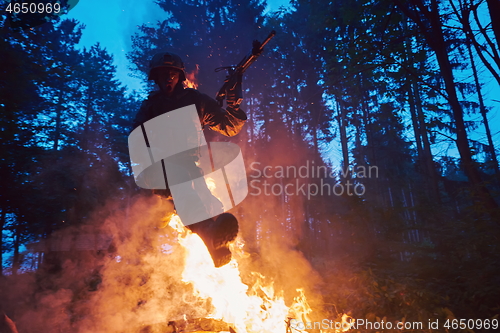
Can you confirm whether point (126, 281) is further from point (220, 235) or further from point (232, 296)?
point (220, 235)

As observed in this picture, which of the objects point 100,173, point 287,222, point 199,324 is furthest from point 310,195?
point 199,324

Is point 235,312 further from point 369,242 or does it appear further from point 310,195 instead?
point 310,195

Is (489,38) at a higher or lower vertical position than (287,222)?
higher

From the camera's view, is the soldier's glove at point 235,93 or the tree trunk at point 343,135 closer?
the soldier's glove at point 235,93

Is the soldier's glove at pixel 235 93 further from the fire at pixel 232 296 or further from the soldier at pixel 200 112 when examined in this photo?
the fire at pixel 232 296

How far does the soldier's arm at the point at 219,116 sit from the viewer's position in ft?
9.48

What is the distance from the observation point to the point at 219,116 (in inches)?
115

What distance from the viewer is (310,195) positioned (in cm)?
1858

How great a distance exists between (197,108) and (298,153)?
1690cm

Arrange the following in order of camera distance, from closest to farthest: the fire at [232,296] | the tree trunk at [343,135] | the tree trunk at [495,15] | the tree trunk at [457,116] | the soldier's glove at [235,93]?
1. the soldier's glove at [235,93]
2. the fire at [232,296]
3. the tree trunk at [495,15]
4. the tree trunk at [457,116]
5. the tree trunk at [343,135]

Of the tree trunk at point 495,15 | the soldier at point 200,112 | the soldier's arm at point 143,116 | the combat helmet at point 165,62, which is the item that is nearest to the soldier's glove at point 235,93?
the soldier at point 200,112

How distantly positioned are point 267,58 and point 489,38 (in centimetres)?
1801

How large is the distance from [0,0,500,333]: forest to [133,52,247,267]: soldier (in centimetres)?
104

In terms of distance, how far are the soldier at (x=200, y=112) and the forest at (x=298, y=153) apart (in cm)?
104
